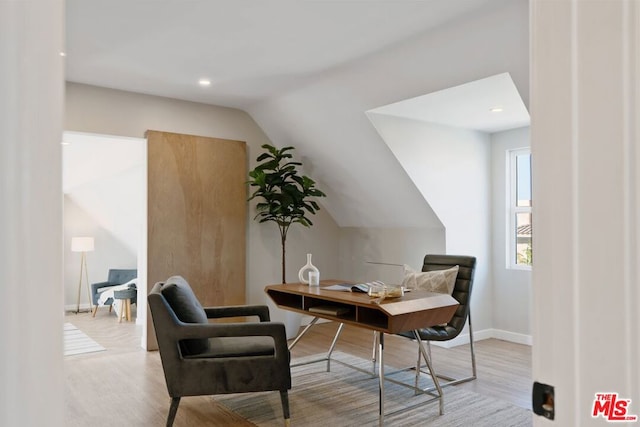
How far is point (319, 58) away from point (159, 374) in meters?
2.88

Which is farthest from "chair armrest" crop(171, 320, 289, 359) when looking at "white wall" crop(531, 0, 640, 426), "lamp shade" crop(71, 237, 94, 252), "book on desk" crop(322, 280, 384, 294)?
"lamp shade" crop(71, 237, 94, 252)

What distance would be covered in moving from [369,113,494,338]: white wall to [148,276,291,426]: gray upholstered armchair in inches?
94.3

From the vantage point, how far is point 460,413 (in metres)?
3.14

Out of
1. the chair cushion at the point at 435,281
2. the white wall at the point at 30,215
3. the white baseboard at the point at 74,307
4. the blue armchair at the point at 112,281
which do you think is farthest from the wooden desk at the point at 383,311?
the white baseboard at the point at 74,307

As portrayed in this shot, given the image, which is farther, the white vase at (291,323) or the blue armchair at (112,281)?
the blue armchair at (112,281)

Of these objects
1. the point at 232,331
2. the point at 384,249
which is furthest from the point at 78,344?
the point at 384,249

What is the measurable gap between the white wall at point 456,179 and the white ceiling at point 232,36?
106cm

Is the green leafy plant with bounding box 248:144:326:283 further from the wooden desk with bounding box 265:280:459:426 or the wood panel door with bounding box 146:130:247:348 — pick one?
the wooden desk with bounding box 265:280:459:426

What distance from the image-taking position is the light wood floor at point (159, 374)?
10.3ft

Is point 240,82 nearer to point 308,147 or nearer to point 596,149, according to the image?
point 308,147

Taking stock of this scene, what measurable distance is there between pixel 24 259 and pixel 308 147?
4.95 meters

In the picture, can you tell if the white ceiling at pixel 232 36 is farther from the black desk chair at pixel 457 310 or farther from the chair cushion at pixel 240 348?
the chair cushion at pixel 240 348

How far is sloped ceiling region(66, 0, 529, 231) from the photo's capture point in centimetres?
291

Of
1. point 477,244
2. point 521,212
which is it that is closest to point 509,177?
point 521,212
